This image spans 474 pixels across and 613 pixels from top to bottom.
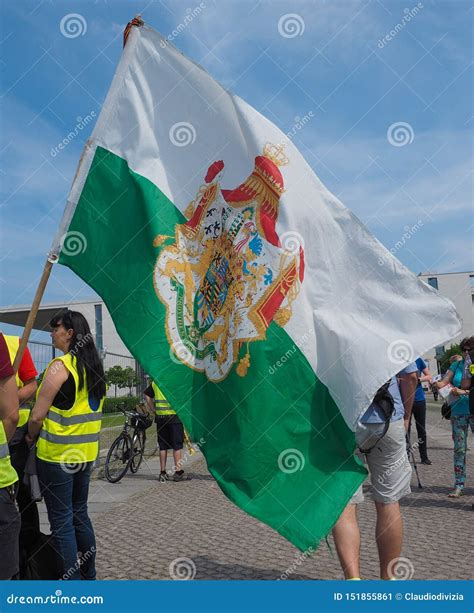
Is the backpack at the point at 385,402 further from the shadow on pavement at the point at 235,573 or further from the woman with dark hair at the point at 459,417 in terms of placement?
the woman with dark hair at the point at 459,417

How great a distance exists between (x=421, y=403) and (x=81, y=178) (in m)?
8.08

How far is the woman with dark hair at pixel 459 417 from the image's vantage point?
24.7ft

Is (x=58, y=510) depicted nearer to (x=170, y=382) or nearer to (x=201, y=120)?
(x=170, y=382)

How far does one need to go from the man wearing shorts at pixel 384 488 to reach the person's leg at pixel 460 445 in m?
3.94

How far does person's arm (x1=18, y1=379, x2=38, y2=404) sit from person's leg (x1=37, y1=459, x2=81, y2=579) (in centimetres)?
41

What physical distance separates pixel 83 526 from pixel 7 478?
158cm

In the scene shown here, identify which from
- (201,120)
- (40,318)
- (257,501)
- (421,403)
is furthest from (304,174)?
(40,318)

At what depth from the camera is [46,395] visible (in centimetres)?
409

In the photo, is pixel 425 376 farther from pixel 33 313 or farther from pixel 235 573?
pixel 33 313

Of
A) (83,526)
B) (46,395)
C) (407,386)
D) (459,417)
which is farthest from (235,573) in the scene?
(459,417)

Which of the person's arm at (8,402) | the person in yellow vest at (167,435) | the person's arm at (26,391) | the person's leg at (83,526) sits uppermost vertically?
the person's arm at (8,402)

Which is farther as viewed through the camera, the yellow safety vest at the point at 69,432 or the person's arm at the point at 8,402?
the yellow safety vest at the point at 69,432

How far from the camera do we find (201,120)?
13.2 ft

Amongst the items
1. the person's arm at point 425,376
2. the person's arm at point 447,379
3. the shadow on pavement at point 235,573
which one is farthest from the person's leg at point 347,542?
the person's arm at point 425,376
